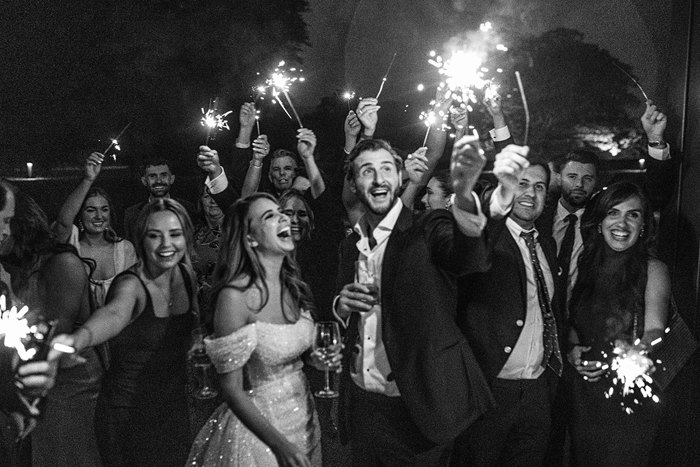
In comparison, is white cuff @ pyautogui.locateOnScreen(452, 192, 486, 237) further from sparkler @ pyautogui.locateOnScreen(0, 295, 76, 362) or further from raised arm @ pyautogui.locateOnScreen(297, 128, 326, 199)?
raised arm @ pyautogui.locateOnScreen(297, 128, 326, 199)

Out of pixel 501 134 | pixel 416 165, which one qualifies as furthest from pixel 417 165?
pixel 501 134

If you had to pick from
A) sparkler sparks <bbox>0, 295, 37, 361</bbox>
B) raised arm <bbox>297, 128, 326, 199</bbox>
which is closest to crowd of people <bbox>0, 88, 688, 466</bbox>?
sparkler sparks <bbox>0, 295, 37, 361</bbox>

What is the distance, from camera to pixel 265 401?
3.33 meters

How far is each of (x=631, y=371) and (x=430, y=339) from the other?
132 cm

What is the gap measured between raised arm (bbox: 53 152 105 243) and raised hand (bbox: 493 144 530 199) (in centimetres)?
340

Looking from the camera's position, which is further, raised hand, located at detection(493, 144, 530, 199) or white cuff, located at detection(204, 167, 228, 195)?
white cuff, located at detection(204, 167, 228, 195)

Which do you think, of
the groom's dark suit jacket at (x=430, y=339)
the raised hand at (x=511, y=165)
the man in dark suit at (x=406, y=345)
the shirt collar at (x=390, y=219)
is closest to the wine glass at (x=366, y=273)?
the man in dark suit at (x=406, y=345)

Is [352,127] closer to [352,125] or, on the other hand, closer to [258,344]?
[352,125]

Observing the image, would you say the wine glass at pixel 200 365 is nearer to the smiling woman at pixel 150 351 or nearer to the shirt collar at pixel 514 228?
the smiling woman at pixel 150 351

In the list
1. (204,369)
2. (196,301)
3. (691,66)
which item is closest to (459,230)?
(196,301)

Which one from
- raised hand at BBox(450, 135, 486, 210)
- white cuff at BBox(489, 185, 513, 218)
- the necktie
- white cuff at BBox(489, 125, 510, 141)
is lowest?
A: the necktie

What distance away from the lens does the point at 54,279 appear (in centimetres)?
387

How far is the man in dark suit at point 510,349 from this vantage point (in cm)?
375

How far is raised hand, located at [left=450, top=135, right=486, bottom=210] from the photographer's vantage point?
2797mm
